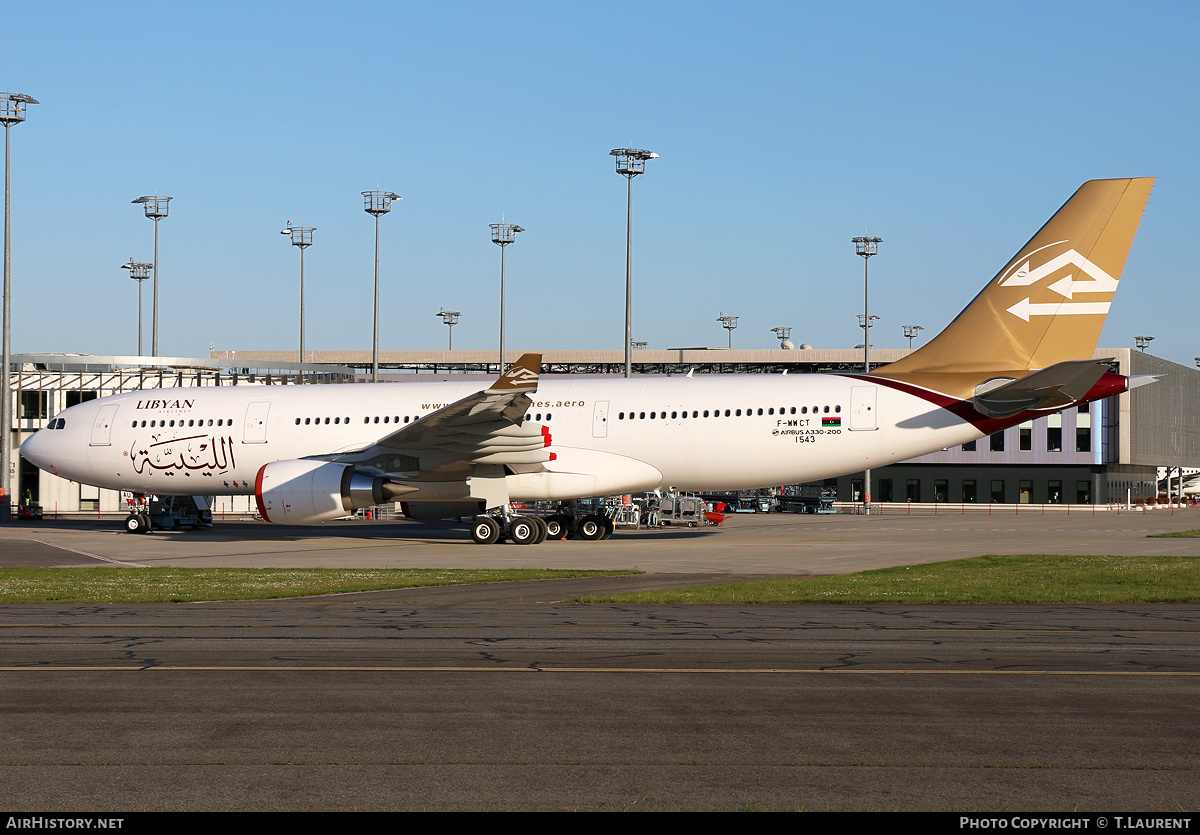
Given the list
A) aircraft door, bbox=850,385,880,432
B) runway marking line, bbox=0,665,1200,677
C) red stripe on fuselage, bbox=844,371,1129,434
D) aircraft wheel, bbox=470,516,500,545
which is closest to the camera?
runway marking line, bbox=0,665,1200,677

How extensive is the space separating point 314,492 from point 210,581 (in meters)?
8.95

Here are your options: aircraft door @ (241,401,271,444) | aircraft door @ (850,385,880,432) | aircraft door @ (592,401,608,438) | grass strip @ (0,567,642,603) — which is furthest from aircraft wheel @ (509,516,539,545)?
aircraft door @ (850,385,880,432)

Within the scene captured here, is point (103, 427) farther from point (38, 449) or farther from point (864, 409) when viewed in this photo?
point (864, 409)

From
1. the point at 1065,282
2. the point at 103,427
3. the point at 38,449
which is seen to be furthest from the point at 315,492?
the point at 1065,282

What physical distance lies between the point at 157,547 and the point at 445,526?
42.5 feet

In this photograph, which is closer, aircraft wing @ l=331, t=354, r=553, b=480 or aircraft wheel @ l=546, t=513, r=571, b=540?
aircraft wing @ l=331, t=354, r=553, b=480

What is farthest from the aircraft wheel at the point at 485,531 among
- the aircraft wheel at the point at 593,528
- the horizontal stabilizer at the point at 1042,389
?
the horizontal stabilizer at the point at 1042,389

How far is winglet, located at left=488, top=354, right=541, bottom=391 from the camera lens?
2592 cm

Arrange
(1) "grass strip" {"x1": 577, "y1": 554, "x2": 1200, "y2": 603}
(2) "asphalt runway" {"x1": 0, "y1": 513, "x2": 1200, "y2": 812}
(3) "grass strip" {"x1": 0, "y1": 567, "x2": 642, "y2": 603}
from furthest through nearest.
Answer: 1. (3) "grass strip" {"x1": 0, "y1": 567, "x2": 642, "y2": 603}
2. (1) "grass strip" {"x1": 577, "y1": 554, "x2": 1200, "y2": 603}
3. (2) "asphalt runway" {"x1": 0, "y1": 513, "x2": 1200, "y2": 812}

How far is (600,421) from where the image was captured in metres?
30.2

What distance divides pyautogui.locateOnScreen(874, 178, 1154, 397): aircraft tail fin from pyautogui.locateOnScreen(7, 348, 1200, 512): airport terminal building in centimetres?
2812

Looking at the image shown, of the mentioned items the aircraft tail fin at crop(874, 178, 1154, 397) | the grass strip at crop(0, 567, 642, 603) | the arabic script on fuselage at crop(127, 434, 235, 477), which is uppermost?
the aircraft tail fin at crop(874, 178, 1154, 397)

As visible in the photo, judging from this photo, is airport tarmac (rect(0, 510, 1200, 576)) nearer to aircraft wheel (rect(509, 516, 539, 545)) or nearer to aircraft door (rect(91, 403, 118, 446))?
aircraft wheel (rect(509, 516, 539, 545))

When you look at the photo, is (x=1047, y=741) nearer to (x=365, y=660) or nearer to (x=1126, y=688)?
(x=1126, y=688)
